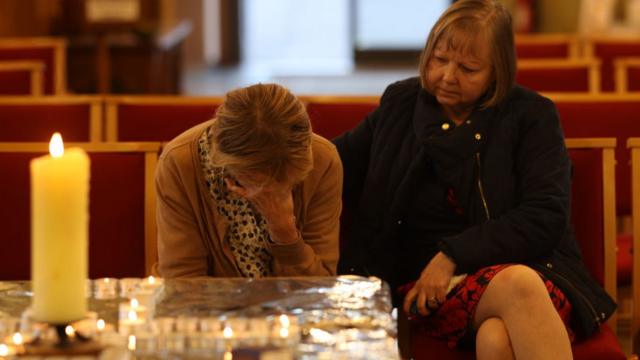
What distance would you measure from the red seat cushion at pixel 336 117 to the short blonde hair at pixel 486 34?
596mm

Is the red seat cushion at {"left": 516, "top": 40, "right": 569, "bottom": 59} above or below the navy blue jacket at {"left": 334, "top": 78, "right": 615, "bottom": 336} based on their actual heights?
above

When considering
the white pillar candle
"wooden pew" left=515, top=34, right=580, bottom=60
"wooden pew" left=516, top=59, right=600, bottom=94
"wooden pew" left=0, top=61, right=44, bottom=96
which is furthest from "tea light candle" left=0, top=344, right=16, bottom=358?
"wooden pew" left=515, top=34, right=580, bottom=60

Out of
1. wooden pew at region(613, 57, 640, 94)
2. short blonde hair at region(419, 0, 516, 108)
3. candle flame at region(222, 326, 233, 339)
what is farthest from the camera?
wooden pew at region(613, 57, 640, 94)

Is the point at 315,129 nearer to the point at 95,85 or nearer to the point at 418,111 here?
the point at 418,111

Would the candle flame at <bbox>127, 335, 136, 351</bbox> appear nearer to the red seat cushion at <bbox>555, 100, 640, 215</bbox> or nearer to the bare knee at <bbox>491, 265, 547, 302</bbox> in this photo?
the bare knee at <bbox>491, 265, 547, 302</bbox>

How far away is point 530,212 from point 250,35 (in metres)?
11.4

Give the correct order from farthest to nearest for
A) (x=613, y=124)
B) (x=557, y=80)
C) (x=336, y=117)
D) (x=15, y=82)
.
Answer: (x=557, y=80) < (x=15, y=82) < (x=613, y=124) < (x=336, y=117)

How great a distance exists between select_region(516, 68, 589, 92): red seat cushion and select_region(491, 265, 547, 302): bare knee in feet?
9.08

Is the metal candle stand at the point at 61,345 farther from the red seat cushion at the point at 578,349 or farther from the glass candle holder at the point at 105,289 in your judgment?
the red seat cushion at the point at 578,349

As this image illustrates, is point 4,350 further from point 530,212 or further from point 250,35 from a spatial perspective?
point 250,35

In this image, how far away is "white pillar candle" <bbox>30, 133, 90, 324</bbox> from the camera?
5.06 feet

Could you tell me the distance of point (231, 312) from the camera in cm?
191

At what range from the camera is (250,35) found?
46.0 ft

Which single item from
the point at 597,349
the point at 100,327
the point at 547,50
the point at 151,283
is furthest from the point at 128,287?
the point at 547,50
